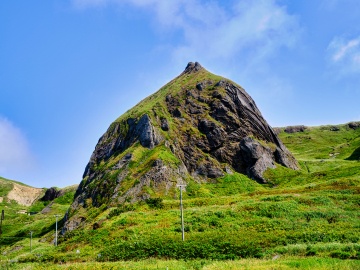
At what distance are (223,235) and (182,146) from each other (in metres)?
54.3

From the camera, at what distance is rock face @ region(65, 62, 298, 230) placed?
80.5 metres

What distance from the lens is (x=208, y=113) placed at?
105438 millimetres

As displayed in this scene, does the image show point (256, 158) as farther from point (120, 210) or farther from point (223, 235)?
point (223, 235)

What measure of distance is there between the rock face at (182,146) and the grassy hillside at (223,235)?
620 centimetres

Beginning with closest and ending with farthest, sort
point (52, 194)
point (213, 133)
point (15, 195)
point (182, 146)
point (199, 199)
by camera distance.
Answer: point (199, 199) < point (182, 146) < point (213, 133) < point (52, 194) < point (15, 195)

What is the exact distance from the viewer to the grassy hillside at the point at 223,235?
31562mm

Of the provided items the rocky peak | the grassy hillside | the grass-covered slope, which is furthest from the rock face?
the rocky peak

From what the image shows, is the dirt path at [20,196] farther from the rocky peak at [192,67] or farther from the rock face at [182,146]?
the rocky peak at [192,67]

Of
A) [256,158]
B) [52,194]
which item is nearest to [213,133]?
[256,158]

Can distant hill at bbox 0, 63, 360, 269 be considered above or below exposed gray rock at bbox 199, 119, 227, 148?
below

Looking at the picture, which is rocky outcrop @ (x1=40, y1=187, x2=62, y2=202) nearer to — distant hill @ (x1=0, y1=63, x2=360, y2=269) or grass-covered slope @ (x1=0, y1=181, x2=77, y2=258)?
grass-covered slope @ (x1=0, y1=181, x2=77, y2=258)

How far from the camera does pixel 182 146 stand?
9588 centimetres

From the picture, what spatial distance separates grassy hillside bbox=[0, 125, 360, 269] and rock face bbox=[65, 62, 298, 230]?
620 centimetres

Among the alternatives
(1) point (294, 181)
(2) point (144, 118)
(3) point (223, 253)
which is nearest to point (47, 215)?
(2) point (144, 118)
